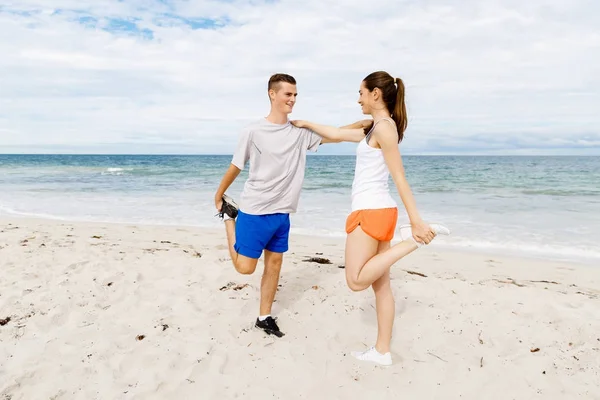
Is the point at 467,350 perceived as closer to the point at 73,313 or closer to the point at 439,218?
the point at 73,313

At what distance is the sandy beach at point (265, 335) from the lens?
3.29 meters

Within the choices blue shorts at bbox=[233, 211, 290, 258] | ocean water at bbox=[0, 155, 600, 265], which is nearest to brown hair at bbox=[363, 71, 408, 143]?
blue shorts at bbox=[233, 211, 290, 258]

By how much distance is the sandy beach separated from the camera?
129 inches

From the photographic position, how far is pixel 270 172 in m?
3.63

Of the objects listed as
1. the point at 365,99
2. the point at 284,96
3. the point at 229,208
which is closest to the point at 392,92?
the point at 365,99

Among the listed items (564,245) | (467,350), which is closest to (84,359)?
(467,350)

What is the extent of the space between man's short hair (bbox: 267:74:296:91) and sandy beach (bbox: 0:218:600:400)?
2.06 meters

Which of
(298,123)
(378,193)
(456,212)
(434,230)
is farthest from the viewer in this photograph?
(456,212)

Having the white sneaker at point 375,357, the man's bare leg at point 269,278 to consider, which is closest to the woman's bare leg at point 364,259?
the white sneaker at point 375,357

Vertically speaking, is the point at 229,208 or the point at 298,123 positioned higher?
the point at 298,123

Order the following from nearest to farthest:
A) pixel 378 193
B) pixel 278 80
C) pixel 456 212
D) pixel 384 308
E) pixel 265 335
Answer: pixel 378 193 < pixel 384 308 < pixel 278 80 < pixel 265 335 < pixel 456 212

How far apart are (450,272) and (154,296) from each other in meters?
3.91

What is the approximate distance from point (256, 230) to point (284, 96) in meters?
1.07

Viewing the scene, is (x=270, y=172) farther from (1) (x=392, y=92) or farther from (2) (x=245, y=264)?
(1) (x=392, y=92)
